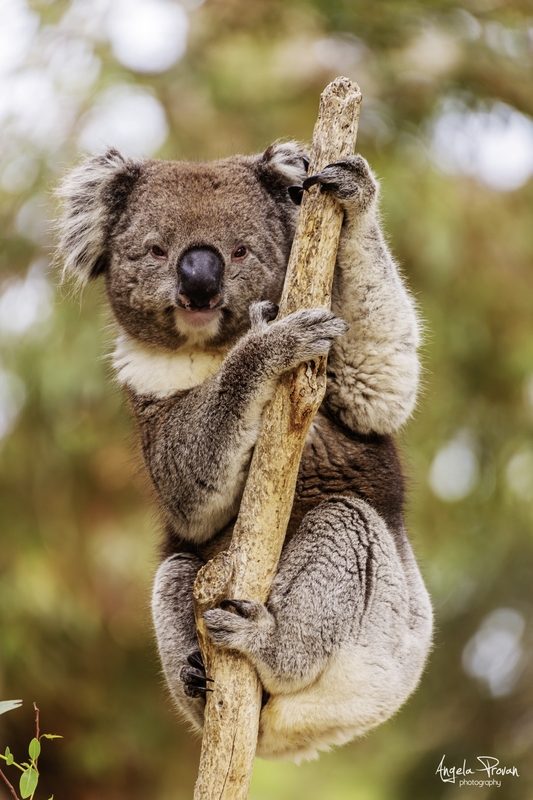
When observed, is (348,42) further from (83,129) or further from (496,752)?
(496,752)

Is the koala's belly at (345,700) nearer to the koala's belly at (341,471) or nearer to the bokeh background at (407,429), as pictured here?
the koala's belly at (341,471)

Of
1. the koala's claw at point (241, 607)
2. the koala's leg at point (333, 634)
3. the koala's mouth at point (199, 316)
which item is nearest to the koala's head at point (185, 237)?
the koala's mouth at point (199, 316)

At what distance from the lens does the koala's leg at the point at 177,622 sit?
13.2 ft

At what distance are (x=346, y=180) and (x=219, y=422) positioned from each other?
0.92 meters

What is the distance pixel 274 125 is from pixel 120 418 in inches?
114

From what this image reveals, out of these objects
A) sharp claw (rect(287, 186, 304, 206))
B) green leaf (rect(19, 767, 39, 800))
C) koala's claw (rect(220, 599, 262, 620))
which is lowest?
green leaf (rect(19, 767, 39, 800))


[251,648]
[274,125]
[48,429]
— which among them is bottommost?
[251,648]

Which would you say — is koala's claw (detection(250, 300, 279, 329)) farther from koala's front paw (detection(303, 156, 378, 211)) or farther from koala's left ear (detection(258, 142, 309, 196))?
koala's left ear (detection(258, 142, 309, 196))

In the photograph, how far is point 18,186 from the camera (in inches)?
330

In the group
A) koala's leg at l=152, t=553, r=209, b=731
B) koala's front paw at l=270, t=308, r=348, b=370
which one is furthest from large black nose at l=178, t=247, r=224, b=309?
koala's leg at l=152, t=553, r=209, b=731

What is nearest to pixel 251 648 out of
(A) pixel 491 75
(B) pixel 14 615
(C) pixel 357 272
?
(C) pixel 357 272

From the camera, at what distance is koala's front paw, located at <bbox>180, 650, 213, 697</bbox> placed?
3.63 metres

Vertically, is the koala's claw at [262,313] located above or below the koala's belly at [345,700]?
above

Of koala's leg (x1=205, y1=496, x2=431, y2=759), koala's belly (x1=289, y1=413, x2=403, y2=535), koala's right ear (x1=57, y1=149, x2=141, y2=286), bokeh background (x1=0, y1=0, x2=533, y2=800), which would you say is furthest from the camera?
bokeh background (x1=0, y1=0, x2=533, y2=800)
